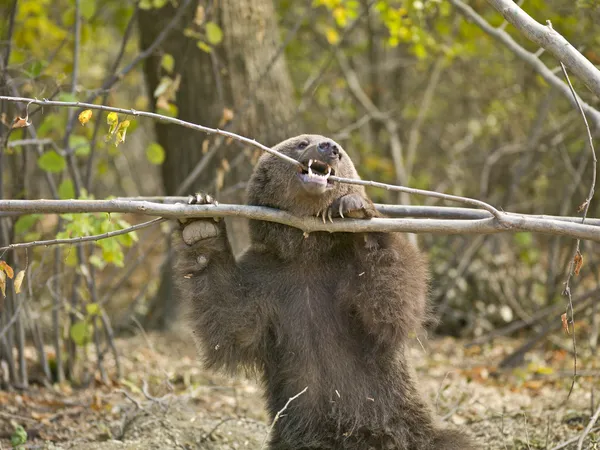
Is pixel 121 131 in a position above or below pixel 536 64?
below

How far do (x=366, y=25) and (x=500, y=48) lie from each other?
5.60 ft

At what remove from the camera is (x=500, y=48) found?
9773mm

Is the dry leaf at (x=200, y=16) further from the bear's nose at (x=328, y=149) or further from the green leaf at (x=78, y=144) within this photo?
the bear's nose at (x=328, y=149)

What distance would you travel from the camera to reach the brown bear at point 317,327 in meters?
4.32

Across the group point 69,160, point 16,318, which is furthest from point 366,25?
point 16,318

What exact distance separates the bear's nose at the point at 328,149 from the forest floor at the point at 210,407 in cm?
124

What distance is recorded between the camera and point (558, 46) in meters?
3.51

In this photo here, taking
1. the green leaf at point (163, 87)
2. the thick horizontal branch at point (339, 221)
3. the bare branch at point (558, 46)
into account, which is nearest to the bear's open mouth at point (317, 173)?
the thick horizontal branch at point (339, 221)

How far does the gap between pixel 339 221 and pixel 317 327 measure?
0.73 metres

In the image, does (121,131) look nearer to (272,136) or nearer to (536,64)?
(536,64)

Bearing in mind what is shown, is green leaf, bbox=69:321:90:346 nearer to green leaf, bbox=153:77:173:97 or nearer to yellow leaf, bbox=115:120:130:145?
green leaf, bbox=153:77:173:97

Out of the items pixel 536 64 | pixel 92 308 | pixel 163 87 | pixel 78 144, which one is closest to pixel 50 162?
pixel 78 144

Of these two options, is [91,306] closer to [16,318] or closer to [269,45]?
[16,318]

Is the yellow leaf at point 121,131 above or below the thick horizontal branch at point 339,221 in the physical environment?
above
